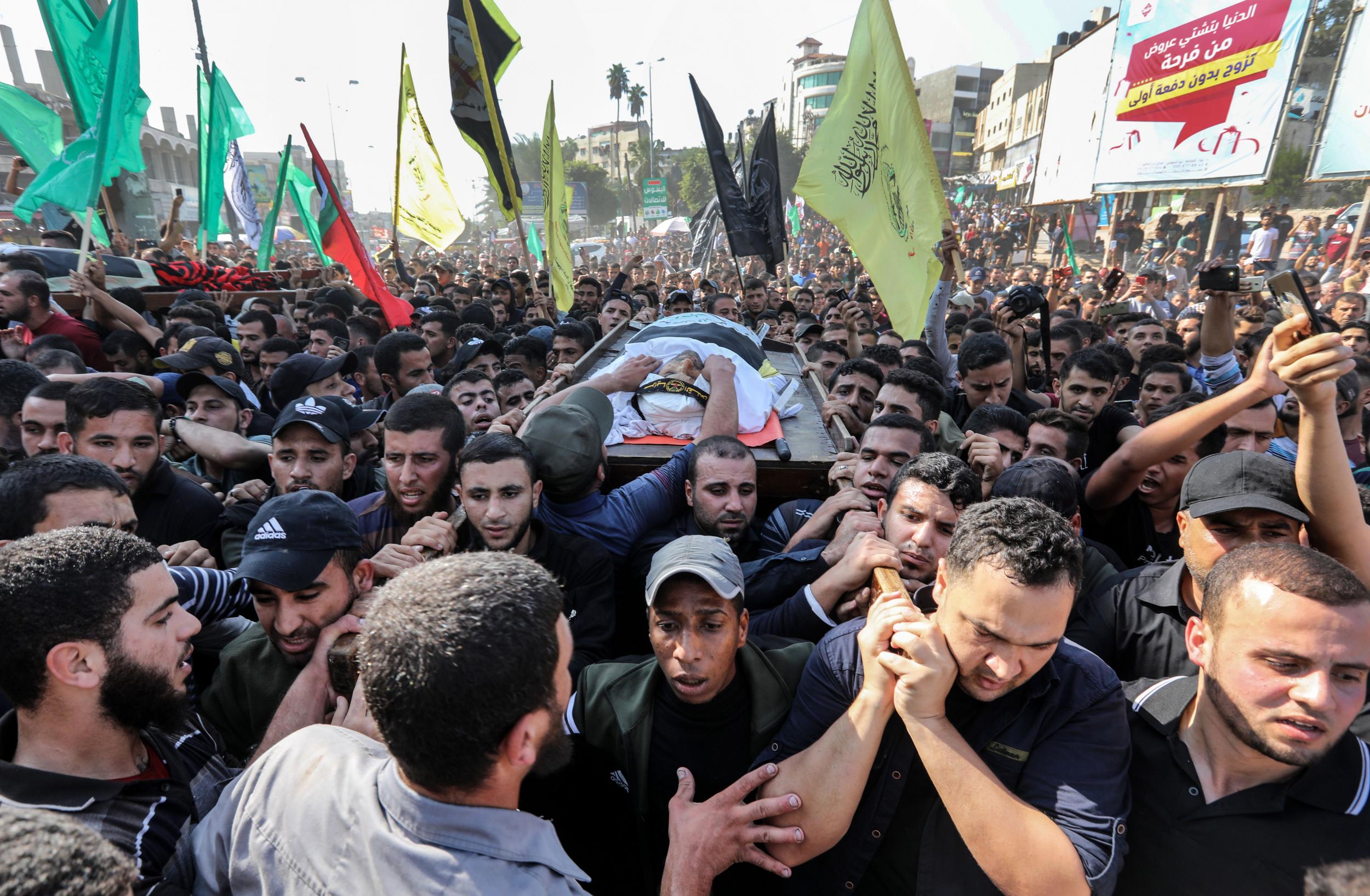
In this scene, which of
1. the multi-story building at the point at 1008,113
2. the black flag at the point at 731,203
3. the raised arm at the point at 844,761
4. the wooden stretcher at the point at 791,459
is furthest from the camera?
the multi-story building at the point at 1008,113

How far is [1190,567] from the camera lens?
2299 millimetres

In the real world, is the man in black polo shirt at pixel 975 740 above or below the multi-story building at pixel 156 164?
below

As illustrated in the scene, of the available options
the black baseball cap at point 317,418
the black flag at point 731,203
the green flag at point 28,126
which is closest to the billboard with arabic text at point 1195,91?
the black flag at point 731,203

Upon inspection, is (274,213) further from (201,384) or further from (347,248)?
(201,384)

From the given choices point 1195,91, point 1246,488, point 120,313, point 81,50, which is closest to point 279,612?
point 1246,488

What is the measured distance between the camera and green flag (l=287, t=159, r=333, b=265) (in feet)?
34.2

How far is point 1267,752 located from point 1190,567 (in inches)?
34.3

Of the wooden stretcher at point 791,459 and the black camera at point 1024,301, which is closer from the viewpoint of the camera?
the wooden stretcher at point 791,459

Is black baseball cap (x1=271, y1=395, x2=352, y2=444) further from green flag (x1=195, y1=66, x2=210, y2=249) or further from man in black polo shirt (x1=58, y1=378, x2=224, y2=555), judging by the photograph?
green flag (x1=195, y1=66, x2=210, y2=249)

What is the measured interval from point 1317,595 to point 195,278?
11254mm

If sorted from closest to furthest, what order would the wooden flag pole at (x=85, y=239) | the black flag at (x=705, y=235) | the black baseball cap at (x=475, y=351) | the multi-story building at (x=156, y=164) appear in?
the wooden flag pole at (x=85, y=239) < the black baseball cap at (x=475, y=351) < the black flag at (x=705, y=235) < the multi-story building at (x=156, y=164)

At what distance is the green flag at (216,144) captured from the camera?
9.55 meters

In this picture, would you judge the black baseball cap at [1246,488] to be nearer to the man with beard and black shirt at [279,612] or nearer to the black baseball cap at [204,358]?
the man with beard and black shirt at [279,612]

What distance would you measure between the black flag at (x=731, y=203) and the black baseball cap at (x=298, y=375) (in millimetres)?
5174
